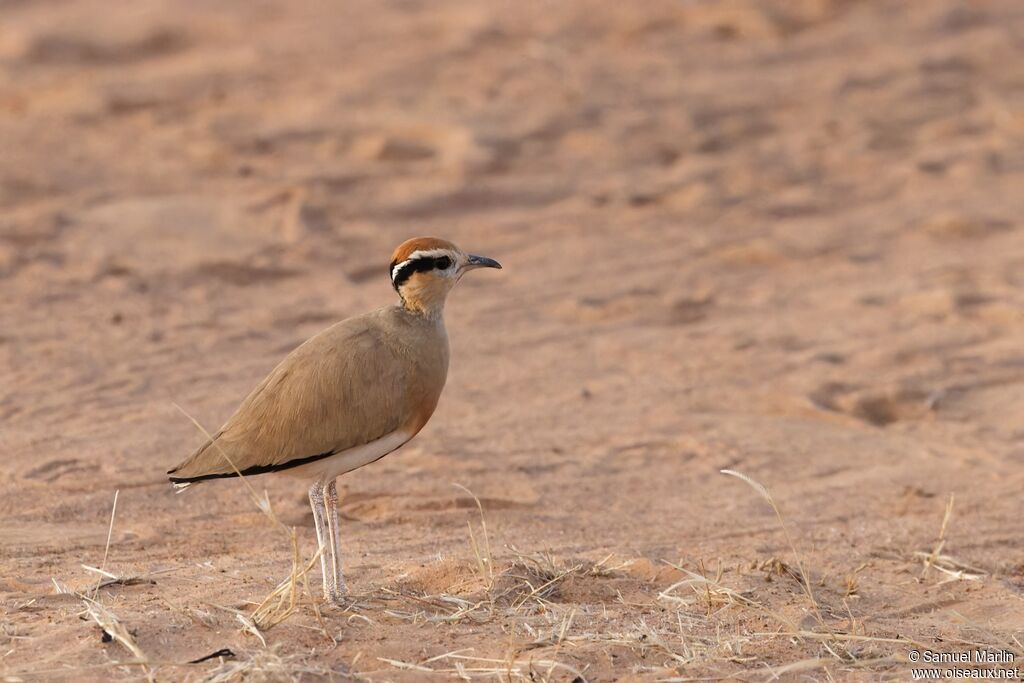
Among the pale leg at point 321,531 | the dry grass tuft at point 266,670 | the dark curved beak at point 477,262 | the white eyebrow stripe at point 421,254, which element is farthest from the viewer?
the dark curved beak at point 477,262

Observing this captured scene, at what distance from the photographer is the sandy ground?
5.33 m

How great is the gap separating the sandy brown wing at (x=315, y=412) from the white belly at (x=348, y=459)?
1.1 inches

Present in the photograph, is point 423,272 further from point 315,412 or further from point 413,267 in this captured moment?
point 315,412

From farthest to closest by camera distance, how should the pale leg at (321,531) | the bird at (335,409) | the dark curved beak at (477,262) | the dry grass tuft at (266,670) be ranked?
the dark curved beak at (477,262)
the bird at (335,409)
the pale leg at (321,531)
the dry grass tuft at (266,670)

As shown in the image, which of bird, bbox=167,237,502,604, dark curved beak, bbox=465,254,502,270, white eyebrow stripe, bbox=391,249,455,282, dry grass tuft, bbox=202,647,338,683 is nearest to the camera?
dry grass tuft, bbox=202,647,338,683

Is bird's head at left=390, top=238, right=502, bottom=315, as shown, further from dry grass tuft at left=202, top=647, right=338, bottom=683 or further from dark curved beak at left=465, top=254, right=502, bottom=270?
dry grass tuft at left=202, top=647, right=338, bottom=683

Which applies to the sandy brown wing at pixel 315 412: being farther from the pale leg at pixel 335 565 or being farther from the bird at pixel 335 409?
the pale leg at pixel 335 565

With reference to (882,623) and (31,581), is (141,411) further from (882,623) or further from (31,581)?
(882,623)

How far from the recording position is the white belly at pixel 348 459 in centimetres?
545

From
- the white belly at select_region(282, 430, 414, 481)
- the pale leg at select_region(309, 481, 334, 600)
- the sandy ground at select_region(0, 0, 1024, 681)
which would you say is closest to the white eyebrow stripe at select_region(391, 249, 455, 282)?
the white belly at select_region(282, 430, 414, 481)

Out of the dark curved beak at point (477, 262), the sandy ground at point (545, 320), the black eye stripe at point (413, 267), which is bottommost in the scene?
the sandy ground at point (545, 320)

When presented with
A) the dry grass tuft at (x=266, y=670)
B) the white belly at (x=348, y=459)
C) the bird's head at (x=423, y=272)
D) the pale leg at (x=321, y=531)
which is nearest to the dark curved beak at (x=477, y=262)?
the bird's head at (x=423, y=272)

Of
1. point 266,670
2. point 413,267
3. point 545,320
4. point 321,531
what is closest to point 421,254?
point 413,267

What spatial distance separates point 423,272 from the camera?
5781 mm
